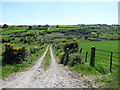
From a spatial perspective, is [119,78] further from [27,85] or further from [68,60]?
[68,60]

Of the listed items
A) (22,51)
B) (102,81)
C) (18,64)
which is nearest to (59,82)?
(102,81)

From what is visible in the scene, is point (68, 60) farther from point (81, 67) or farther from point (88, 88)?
point (88, 88)

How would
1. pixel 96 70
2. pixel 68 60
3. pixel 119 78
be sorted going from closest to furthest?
pixel 119 78 → pixel 96 70 → pixel 68 60

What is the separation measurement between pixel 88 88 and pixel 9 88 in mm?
4046

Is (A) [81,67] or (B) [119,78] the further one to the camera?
(A) [81,67]

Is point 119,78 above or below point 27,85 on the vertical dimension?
above

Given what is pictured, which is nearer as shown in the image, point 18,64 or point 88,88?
point 88,88

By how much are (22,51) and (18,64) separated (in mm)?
1954

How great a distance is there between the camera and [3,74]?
9.73 metres

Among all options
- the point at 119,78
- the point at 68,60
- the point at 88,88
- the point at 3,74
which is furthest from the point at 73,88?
the point at 68,60

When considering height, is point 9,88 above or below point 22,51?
below

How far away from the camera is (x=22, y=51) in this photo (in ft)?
47.2

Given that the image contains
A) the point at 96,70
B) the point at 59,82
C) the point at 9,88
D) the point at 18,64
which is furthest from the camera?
the point at 18,64

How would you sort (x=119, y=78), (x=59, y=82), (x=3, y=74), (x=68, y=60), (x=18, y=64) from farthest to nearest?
(x=68, y=60), (x=18, y=64), (x=3, y=74), (x=59, y=82), (x=119, y=78)
